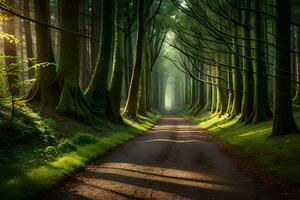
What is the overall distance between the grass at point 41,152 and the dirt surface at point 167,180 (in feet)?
1.20

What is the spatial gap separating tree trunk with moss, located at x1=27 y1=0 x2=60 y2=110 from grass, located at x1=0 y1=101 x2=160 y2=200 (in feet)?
5.19

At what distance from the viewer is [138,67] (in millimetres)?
29297

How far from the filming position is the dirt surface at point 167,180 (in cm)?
791

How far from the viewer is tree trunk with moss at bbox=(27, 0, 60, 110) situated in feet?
57.4

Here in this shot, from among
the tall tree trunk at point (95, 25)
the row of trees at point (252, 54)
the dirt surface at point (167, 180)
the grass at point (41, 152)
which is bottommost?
the dirt surface at point (167, 180)

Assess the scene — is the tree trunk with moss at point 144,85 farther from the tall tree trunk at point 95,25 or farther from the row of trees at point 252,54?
the row of trees at point 252,54

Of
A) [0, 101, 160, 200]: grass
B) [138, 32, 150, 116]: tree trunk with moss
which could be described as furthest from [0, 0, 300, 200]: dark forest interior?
[138, 32, 150, 116]: tree trunk with moss

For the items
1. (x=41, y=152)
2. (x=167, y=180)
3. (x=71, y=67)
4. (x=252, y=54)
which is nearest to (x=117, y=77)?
(x=71, y=67)

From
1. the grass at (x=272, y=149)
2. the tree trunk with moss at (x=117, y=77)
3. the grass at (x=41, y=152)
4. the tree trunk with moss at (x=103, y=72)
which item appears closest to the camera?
the grass at (x=41, y=152)

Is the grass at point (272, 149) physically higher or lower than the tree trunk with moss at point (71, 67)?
lower

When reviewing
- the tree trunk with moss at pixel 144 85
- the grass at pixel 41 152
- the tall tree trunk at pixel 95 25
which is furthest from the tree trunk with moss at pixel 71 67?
the tree trunk with moss at pixel 144 85

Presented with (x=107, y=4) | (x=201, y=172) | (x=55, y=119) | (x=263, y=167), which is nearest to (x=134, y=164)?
(x=201, y=172)

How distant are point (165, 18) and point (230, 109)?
658 inches

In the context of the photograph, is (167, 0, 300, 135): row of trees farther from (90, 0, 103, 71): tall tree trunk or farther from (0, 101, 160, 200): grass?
(90, 0, 103, 71): tall tree trunk
